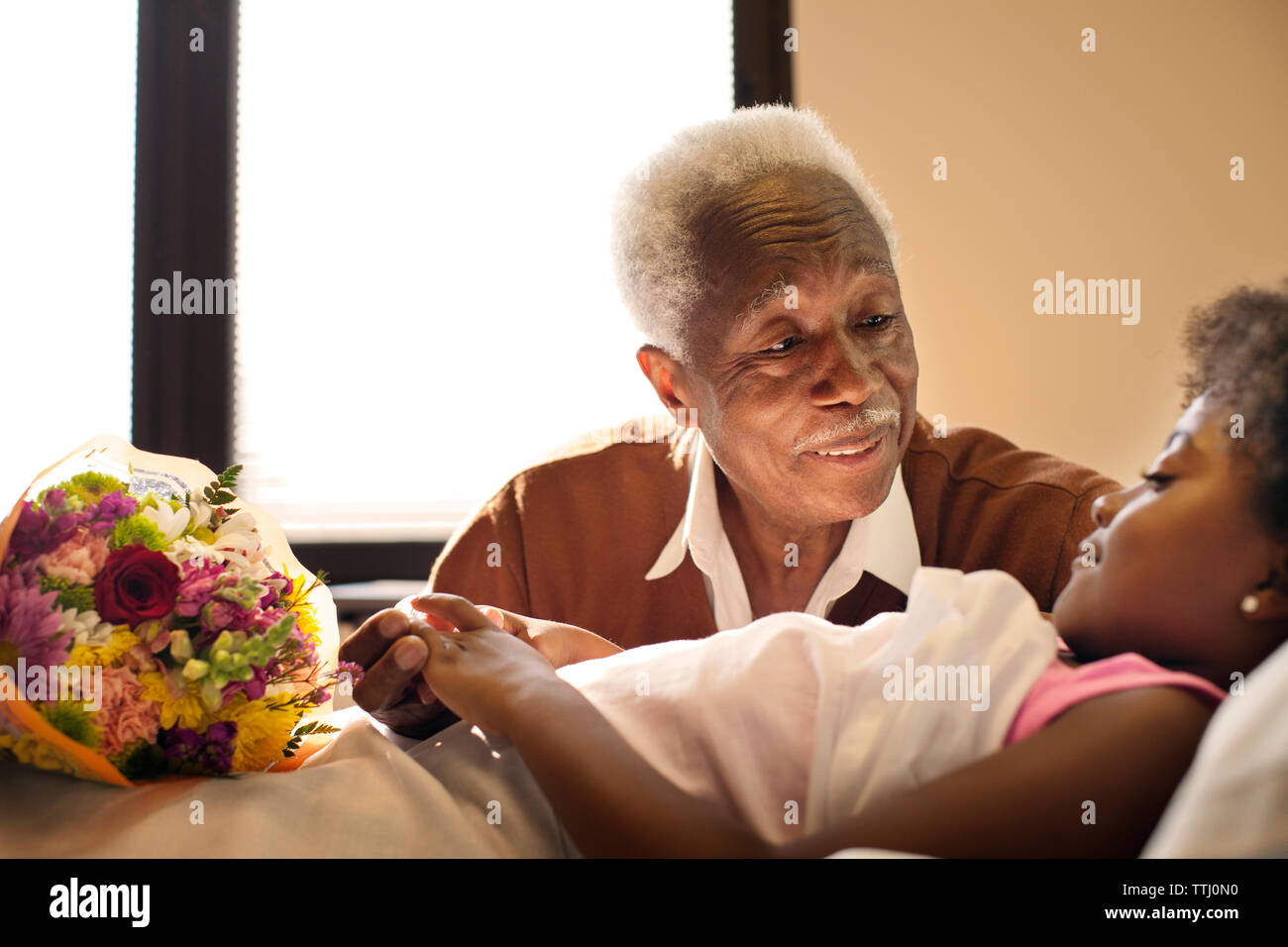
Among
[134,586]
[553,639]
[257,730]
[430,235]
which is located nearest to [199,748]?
[257,730]

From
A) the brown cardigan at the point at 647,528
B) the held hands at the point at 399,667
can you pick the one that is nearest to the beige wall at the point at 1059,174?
the brown cardigan at the point at 647,528

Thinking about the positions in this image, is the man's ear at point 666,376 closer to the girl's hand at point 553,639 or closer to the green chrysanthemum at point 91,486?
the girl's hand at point 553,639

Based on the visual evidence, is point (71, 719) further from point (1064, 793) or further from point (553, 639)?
point (1064, 793)

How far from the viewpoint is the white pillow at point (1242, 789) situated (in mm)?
516

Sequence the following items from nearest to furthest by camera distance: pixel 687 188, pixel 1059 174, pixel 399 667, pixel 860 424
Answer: pixel 399 667, pixel 860 424, pixel 687 188, pixel 1059 174

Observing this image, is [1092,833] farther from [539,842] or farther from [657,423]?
[657,423]

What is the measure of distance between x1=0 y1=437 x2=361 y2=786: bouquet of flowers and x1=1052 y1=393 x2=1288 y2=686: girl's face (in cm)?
73

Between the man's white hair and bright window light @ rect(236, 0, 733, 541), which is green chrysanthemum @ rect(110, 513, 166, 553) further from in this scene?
bright window light @ rect(236, 0, 733, 541)

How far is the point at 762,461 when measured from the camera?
1396 mm

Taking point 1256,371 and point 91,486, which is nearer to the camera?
point 1256,371

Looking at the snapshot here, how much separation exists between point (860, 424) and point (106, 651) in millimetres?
926

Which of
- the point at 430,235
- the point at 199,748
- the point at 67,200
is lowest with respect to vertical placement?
the point at 199,748

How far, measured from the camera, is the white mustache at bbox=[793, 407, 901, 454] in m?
1.30
